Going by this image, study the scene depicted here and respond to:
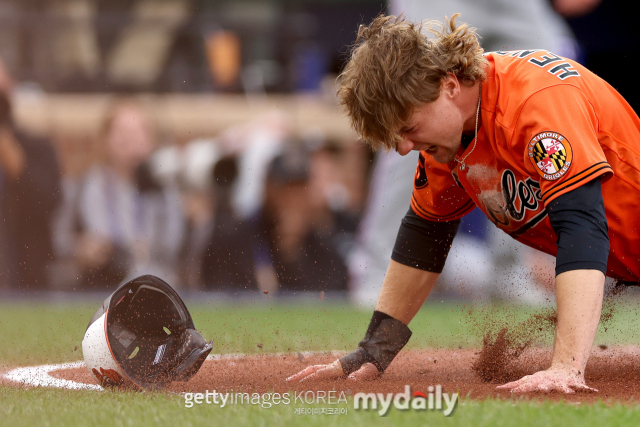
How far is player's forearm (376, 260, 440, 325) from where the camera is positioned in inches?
144

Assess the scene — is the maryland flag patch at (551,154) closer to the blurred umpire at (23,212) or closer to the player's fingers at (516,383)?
the player's fingers at (516,383)

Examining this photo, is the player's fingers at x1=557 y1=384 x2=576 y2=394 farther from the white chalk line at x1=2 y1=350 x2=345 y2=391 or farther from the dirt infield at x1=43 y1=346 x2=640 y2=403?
the white chalk line at x1=2 y1=350 x2=345 y2=391

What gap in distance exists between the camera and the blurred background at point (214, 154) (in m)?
8.62

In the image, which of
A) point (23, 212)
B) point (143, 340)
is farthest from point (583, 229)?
point (23, 212)

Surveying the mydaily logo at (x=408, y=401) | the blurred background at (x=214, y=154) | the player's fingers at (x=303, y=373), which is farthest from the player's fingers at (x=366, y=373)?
the blurred background at (x=214, y=154)

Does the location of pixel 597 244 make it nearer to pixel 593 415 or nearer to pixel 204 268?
pixel 593 415

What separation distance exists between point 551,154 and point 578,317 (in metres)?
Answer: 0.60

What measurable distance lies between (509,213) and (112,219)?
7.81 m

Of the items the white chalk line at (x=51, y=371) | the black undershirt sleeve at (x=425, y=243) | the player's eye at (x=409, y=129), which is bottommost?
the white chalk line at (x=51, y=371)

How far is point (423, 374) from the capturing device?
3.72 metres

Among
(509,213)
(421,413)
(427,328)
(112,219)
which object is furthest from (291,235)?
(421,413)

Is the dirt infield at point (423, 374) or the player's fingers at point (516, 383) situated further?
the dirt infield at point (423, 374)

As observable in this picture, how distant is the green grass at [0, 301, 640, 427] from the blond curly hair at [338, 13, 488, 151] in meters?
1.15

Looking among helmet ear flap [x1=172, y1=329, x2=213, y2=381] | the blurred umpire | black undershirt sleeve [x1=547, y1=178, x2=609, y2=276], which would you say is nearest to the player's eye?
black undershirt sleeve [x1=547, y1=178, x2=609, y2=276]
